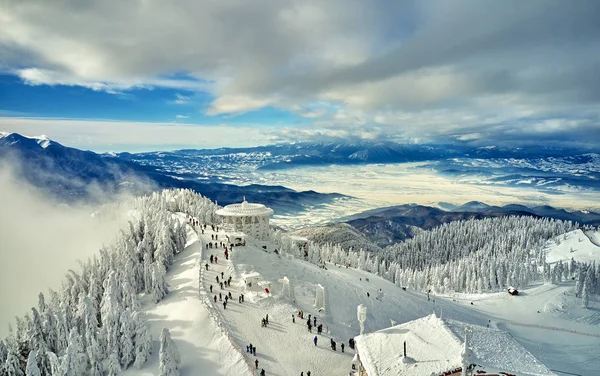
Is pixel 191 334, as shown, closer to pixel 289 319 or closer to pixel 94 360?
pixel 94 360

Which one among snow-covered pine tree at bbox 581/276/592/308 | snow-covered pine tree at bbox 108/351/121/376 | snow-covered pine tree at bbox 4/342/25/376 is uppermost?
snow-covered pine tree at bbox 108/351/121/376

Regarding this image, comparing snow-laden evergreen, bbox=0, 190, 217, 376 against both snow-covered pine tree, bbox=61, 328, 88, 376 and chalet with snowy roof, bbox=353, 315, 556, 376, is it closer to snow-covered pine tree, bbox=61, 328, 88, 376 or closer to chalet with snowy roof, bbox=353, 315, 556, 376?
snow-covered pine tree, bbox=61, 328, 88, 376

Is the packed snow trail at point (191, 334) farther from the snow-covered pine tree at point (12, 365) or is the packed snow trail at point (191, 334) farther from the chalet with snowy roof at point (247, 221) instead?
the chalet with snowy roof at point (247, 221)

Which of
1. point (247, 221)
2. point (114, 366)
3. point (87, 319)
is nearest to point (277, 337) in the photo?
point (114, 366)

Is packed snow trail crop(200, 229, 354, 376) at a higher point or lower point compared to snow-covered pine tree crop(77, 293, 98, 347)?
lower

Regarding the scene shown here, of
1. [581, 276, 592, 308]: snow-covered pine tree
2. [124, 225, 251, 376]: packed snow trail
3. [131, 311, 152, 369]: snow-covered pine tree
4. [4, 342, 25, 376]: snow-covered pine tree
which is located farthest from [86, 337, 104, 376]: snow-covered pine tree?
[581, 276, 592, 308]: snow-covered pine tree

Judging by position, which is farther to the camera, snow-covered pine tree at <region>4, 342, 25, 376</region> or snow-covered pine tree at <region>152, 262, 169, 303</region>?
snow-covered pine tree at <region>152, 262, 169, 303</region>

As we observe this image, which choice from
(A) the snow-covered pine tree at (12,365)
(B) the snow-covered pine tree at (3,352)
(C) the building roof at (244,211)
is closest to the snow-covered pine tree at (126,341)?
(A) the snow-covered pine tree at (12,365)

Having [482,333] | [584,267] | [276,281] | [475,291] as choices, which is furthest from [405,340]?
[584,267]
